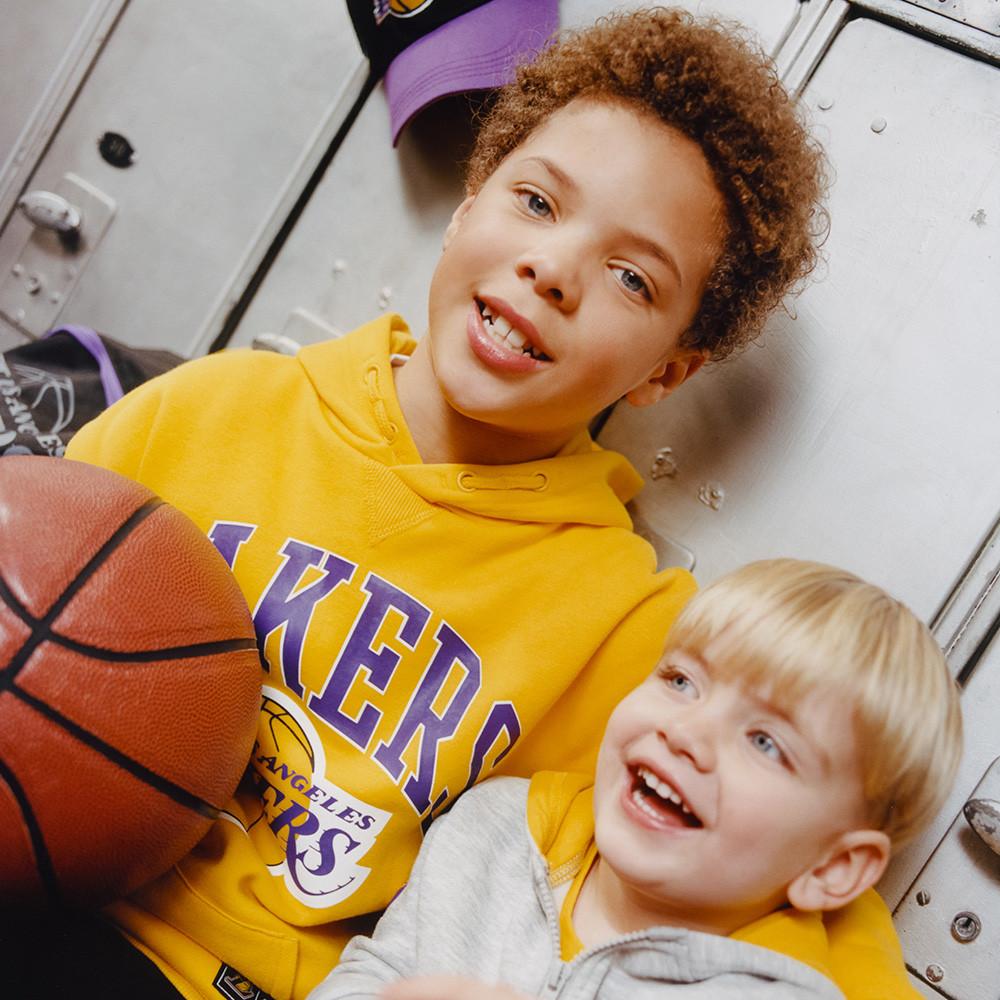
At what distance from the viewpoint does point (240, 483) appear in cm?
126

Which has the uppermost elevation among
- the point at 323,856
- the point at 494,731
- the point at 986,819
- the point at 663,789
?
the point at 986,819

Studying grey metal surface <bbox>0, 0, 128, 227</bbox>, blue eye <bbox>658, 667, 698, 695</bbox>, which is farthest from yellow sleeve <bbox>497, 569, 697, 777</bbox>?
grey metal surface <bbox>0, 0, 128, 227</bbox>

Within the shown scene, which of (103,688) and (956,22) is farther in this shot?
(956,22)

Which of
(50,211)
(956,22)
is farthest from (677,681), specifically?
(50,211)

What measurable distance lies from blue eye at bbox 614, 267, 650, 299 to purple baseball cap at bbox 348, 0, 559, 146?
56cm

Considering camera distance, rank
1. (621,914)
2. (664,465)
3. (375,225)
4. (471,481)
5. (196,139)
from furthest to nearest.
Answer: (196,139), (375,225), (664,465), (471,481), (621,914)

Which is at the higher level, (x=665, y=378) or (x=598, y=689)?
(x=665, y=378)

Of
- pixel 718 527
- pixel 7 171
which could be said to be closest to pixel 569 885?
pixel 718 527

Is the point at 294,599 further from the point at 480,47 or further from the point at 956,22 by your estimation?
the point at 956,22

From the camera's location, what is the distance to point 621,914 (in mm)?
1034

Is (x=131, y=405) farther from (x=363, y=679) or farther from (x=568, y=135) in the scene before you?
(x=568, y=135)

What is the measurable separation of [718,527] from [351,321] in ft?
2.48

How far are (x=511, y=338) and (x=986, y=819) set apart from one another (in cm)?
80

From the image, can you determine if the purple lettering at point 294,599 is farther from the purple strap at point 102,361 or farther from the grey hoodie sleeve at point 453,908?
the purple strap at point 102,361
